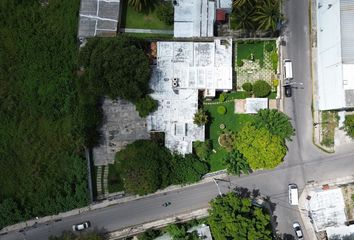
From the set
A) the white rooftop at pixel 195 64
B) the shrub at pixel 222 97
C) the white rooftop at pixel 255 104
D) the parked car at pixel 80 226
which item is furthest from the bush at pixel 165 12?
the parked car at pixel 80 226

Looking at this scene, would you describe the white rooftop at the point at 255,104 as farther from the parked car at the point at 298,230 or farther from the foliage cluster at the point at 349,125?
the parked car at the point at 298,230

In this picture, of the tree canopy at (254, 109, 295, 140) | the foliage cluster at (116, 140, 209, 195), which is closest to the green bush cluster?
the tree canopy at (254, 109, 295, 140)

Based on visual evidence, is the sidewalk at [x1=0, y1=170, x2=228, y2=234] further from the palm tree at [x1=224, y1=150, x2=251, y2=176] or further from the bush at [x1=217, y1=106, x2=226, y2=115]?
the bush at [x1=217, y1=106, x2=226, y2=115]

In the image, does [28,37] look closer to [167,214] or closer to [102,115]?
[102,115]

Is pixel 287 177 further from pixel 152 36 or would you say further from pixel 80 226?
pixel 80 226

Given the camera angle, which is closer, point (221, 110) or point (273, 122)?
point (273, 122)

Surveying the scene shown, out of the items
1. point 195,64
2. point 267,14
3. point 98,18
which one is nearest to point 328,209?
point 195,64
